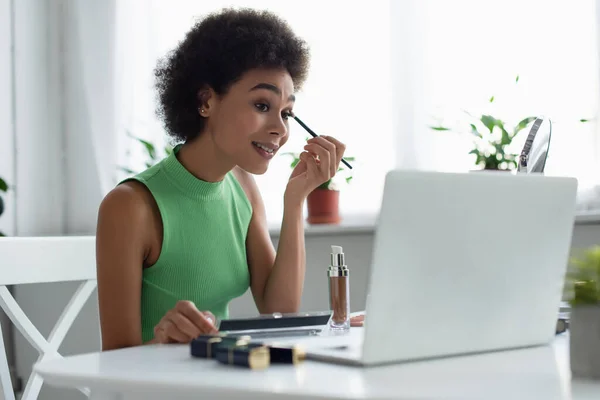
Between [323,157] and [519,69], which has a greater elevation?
[519,69]

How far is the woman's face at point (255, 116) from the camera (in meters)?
1.44

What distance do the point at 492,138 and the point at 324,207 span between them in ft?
1.72

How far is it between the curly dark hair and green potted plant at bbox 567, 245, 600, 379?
2.77 ft

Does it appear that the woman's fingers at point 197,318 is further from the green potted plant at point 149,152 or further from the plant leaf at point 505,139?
the green potted plant at point 149,152

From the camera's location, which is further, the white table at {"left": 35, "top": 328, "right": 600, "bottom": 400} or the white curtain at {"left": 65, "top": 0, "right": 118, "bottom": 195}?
the white curtain at {"left": 65, "top": 0, "right": 118, "bottom": 195}

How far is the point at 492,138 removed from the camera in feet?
7.45

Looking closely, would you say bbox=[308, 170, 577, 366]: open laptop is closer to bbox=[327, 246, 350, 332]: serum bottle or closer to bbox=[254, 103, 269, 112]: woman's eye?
bbox=[327, 246, 350, 332]: serum bottle

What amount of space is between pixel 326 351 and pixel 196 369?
0.48 feet

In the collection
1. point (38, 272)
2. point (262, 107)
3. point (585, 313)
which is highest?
point (262, 107)

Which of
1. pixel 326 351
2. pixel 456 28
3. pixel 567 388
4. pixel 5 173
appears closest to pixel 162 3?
pixel 5 173

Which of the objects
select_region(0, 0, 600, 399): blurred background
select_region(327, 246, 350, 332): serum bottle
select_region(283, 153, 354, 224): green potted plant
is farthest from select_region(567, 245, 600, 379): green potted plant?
select_region(283, 153, 354, 224): green potted plant

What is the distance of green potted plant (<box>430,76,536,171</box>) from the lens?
7.01ft

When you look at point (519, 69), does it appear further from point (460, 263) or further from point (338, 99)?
point (460, 263)

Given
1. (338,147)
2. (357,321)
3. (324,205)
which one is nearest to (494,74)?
(324,205)
